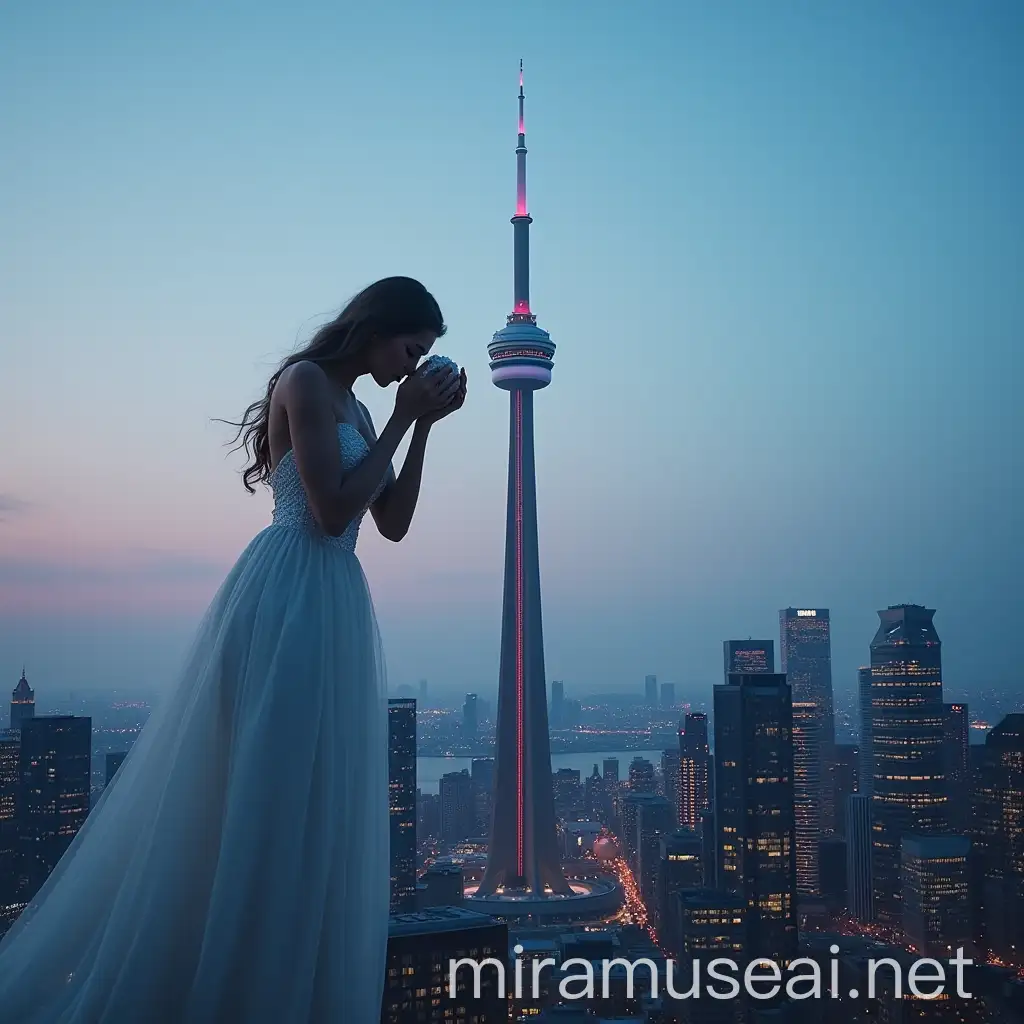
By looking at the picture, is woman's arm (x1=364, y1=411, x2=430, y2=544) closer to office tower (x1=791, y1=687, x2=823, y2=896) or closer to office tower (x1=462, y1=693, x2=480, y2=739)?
office tower (x1=791, y1=687, x2=823, y2=896)

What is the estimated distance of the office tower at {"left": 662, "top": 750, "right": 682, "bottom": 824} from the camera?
198ft

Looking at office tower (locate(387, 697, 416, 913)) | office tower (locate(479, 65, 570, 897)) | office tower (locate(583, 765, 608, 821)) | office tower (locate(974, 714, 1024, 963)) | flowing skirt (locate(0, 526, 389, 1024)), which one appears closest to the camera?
flowing skirt (locate(0, 526, 389, 1024))

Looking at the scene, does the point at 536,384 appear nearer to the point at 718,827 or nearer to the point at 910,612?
the point at 718,827

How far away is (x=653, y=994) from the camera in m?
30.0

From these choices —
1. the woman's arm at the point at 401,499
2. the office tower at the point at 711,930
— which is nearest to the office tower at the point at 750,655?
the office tower at the point at 711,930

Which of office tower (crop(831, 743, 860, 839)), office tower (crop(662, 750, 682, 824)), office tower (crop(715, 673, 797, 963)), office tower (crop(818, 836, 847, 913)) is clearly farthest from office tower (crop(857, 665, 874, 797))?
office tower (crop(715, 673, 797, 963))

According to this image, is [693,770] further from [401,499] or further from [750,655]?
[401,499]

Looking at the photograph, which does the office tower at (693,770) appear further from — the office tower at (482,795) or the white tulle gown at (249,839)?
the white tulle gown at (249,839)

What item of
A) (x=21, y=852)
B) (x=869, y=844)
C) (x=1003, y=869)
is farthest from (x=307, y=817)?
(x=869, y=844)

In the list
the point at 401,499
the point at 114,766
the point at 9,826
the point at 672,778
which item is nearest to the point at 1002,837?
the point at 672,778

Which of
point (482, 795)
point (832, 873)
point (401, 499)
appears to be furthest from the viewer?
point (482, 795)

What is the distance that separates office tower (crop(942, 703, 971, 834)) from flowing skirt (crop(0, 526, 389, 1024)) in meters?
49.9

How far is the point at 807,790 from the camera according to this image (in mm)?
55469

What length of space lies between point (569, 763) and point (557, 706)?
17165mm
